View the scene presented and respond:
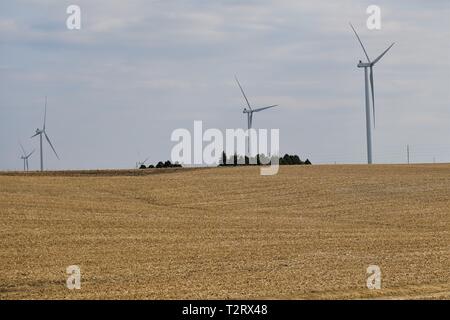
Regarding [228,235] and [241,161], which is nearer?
[228,235]

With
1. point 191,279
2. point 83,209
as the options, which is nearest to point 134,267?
point 191,279

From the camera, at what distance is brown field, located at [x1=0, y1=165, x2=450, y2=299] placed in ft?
71.9

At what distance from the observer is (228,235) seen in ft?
116

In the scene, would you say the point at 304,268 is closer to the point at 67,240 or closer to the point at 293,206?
the point at 67,240

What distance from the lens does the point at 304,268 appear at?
25.3 metres

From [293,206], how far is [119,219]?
38.6 feet

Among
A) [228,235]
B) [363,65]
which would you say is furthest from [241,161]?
[228,235]

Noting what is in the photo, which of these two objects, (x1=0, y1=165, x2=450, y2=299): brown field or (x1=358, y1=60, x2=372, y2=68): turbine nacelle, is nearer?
(x1=0, y1=165, x2=450, y2=299): brown field

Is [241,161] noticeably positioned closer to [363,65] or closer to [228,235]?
[363,65]

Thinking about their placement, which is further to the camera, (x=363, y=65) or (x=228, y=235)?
A: (x=363, y=65)

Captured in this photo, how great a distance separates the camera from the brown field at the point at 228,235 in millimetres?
21922

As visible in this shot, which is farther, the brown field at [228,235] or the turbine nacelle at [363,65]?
the turbine nacelle at [363,65]

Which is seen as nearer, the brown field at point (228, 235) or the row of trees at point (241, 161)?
the brown field at point (228, 235)

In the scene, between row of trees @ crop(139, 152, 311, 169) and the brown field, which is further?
row of trees @ crop(139, 152, 311, 169)
